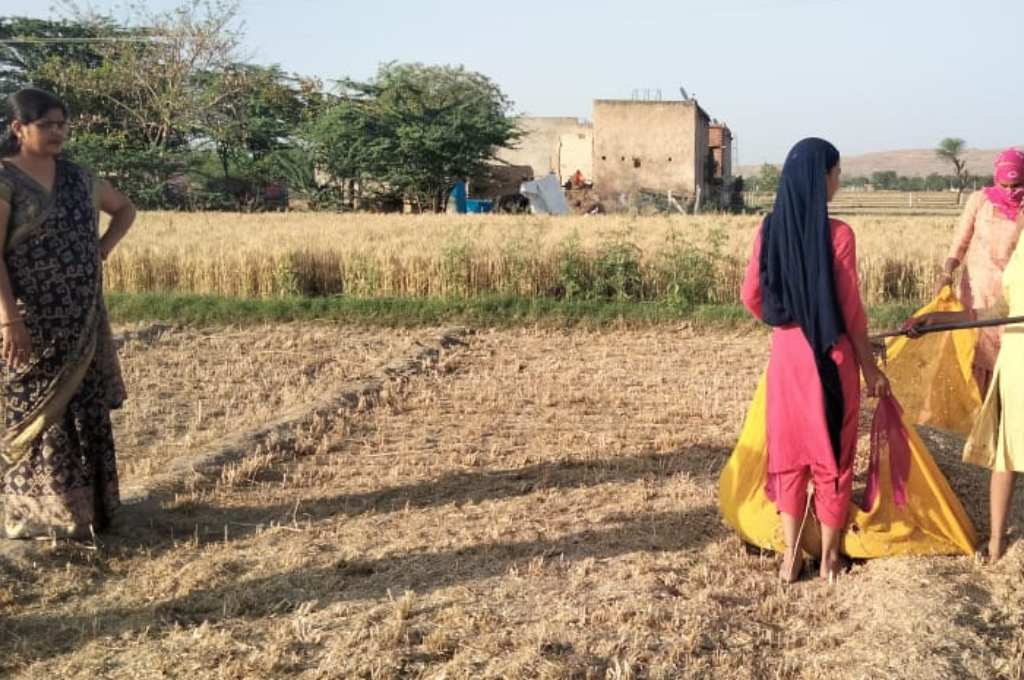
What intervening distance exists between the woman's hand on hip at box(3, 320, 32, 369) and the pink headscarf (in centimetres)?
507

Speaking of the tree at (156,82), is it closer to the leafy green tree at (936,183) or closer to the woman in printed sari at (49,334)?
the woman in printed sari at (49,334)

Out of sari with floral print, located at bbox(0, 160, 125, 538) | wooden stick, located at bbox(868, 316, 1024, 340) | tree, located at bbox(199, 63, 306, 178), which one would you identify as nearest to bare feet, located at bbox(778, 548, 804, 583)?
wooden stick, located at bbox(868, 316, 1024, 340)

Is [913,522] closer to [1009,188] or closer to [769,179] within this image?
[1009,188]

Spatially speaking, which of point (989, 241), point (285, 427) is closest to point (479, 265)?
point (285, 427)

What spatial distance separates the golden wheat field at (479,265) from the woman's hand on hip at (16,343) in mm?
7915

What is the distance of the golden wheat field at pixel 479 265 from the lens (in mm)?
11312

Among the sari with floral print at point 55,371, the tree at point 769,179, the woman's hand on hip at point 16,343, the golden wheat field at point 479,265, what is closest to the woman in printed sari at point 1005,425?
the sari with floral print at point 55,371

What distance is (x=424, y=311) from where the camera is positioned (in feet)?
36.9

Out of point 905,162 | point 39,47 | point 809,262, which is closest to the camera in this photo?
point 809,262

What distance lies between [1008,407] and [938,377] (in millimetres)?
1772

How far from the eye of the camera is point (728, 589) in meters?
3.63

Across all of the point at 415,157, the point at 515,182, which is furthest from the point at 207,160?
the point at 515,182

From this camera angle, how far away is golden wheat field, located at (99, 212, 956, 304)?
1131cm

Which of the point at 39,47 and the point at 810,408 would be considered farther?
the point at 39,47
